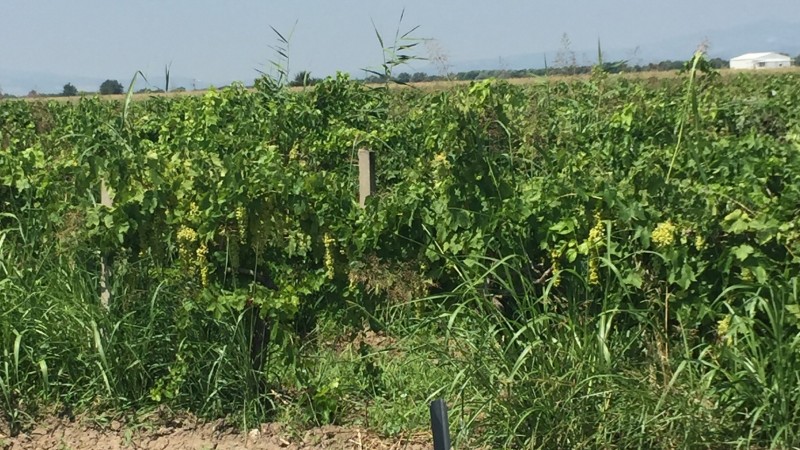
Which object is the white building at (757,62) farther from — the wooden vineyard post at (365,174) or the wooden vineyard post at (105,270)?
the wooden vineyard post at (105,270)

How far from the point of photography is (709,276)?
3.80 meters

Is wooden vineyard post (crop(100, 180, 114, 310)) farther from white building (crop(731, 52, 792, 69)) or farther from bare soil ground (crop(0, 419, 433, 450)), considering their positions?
white building (crop(731, 52, 792, 69))

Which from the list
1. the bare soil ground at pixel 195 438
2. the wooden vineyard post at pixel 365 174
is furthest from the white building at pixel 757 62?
the bare soil ground at pixel 195 438

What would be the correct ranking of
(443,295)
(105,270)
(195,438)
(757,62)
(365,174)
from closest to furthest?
(443,295), (195,438), (105,270), (365,174), (757,62)

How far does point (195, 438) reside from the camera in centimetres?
399

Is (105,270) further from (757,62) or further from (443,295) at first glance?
(757,62)

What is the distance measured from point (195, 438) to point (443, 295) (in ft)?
4.29

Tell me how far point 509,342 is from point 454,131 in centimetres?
100

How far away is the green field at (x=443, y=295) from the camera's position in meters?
3.49

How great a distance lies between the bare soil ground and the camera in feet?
12.7

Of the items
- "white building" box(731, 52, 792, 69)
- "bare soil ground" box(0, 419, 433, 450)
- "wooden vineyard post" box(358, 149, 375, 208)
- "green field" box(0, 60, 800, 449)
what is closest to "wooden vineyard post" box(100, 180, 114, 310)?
"green field" box(0, 60, 800, 449)

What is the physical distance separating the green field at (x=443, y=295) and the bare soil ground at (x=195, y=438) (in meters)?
0.07

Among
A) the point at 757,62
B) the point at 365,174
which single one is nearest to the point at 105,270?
the point at 365,174

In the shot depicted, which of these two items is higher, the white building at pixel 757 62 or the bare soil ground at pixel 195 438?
the white building at pixel 757 62
